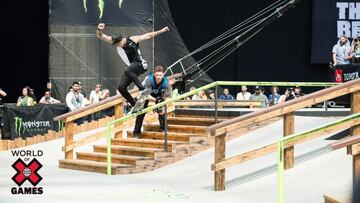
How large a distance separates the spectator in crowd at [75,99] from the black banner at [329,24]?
28.2 feet

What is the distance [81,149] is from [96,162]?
2.43 metres

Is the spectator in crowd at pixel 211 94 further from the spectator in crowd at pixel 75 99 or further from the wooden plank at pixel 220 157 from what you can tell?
the wooden plank at pixel 220 157

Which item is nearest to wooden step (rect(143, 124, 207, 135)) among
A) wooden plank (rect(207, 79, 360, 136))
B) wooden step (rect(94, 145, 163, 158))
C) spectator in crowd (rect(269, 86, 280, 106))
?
wooden step (rect(94, 145, 163, 158))

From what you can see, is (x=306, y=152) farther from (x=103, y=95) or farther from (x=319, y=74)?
(x=319, y=74)

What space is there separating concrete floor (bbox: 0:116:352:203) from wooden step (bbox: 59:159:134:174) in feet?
0.60

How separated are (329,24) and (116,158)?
14125 millimetres

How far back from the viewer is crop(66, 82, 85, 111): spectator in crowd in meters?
23.6

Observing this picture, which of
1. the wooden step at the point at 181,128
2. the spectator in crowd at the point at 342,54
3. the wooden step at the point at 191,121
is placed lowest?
the wooden step at the point at 181,128

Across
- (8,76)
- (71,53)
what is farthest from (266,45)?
(8,76)

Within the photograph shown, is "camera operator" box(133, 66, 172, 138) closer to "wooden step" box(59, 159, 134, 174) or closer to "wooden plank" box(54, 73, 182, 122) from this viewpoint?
"wooden plank" box(54, 73, 182, 122)

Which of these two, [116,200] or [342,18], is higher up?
[342,18]

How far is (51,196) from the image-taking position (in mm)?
12391

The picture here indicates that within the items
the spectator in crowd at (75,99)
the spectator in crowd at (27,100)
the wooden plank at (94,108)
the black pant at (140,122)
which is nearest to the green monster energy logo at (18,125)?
the spectator in crowd at (27,100)

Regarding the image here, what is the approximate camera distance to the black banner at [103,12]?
2697cm
